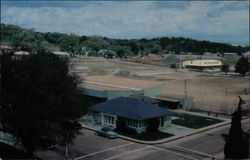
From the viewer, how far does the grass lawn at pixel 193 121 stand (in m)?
39.3

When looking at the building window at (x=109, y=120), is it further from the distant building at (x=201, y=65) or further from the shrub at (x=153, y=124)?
the distant building at (x=201, y=65)

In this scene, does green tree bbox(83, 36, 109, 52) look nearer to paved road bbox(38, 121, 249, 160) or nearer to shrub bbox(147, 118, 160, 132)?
shrub bbox(147, 118, 160, 132)

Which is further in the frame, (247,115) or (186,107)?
(186,107)

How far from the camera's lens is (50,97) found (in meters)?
21.5

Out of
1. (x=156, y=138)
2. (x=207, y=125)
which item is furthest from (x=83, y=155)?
(x=207, y=125)

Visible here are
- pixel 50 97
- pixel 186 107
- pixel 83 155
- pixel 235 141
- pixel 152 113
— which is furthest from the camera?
pixel 186 107

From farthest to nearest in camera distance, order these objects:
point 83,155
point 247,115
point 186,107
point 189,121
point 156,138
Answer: point 186,107 < point 247,115 < point 189,121 < point 156,138 < point 83,155

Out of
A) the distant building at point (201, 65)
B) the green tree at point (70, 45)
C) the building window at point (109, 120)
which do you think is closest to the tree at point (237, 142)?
the building window at point (109, 120)

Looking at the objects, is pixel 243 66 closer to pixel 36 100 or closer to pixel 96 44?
pixel 36 100

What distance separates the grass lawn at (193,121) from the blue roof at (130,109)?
12.5 ft

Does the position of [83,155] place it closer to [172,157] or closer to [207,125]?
[172,157]

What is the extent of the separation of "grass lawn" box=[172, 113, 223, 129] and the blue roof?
3.82 metres

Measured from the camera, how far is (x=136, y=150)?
28.6m

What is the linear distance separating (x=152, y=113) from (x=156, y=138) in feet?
12.5
